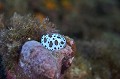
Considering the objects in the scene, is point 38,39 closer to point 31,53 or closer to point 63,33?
point 31,53

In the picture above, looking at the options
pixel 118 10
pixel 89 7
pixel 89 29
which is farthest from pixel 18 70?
pixel 118 10

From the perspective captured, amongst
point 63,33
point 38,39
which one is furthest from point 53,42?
point 63,33

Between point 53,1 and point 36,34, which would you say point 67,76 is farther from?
point 53,1

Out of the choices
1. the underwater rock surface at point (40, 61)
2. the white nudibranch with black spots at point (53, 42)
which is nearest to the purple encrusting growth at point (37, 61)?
the underwater rock surface at point (40, 61)

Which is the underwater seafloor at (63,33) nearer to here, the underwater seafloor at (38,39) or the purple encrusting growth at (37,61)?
the underwater seafloor at (38,39)

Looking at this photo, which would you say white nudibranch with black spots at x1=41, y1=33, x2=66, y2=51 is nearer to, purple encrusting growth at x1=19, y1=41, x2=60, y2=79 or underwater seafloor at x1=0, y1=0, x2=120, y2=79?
purple encrusting growth at x1=19, y1=41, x2=60, y2=79

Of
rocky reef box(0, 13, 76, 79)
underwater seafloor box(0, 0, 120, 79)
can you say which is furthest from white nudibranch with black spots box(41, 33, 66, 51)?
underwater seafloor box(0, 0, 120, 79)
